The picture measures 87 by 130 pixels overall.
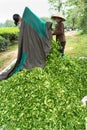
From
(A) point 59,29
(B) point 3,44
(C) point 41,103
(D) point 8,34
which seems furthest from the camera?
(D) point 8,34

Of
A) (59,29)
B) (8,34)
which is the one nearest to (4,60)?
(59,29)

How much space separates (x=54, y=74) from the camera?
718cm

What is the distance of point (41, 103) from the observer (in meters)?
5.62

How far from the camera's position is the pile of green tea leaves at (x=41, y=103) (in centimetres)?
528

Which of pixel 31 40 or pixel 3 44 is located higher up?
pixel 31 40

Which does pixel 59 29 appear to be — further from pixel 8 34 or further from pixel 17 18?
pixel 8 34

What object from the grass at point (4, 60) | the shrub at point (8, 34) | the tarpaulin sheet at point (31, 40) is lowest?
the grass at point (4, 60)

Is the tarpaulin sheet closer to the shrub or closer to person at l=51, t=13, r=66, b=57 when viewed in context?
person at l=51, t=13, r=66, b=57

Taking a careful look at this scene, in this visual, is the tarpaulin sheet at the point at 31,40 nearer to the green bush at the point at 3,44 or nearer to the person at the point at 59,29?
the person at the point at 59,29

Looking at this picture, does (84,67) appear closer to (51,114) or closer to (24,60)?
(24,60)

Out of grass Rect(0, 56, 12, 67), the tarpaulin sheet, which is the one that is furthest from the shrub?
the tarpaulin sheet

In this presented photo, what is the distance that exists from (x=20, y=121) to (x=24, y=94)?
0.75 metres

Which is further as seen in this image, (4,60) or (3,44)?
(3,44)

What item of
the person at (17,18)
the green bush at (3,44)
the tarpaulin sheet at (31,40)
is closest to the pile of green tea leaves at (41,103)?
the tarpaulin sheet at (31,40)
